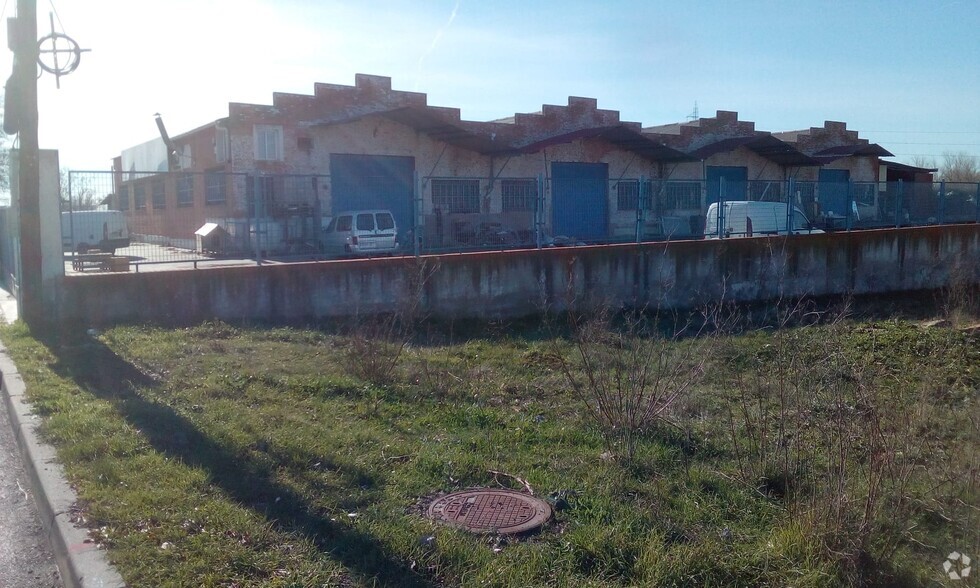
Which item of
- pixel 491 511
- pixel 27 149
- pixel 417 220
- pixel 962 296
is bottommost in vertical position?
pixel 491 511

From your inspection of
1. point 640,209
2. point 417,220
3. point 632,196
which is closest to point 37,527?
point 417,220

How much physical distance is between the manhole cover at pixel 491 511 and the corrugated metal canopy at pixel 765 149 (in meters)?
32.4

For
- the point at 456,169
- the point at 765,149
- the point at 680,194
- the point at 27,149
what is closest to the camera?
the point at 27,149

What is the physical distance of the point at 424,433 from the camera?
7086 millimetres

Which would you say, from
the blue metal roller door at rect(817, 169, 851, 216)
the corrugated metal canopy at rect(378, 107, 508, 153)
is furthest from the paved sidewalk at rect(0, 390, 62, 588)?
the corrugated metal canopy at rect(378, 107, 508, 153)

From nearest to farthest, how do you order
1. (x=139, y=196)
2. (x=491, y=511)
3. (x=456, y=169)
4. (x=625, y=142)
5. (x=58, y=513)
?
(x=58, y=513) < (x=491, y=511) < (x=139, y=196) < (x=456, y=169) < (x=625, y=142)

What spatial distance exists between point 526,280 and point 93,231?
774 cm

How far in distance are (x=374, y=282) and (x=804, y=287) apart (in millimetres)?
9816

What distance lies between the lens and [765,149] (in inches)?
1538

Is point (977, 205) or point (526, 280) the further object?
point (977, 205)

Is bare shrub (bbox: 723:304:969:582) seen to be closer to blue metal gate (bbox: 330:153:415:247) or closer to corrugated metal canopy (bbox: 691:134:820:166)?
blue metal gate (bbox: 330:153:415:247)

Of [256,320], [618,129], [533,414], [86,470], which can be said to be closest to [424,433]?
[533,414]

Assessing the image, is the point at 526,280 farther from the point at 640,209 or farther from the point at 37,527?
the point at 37,527

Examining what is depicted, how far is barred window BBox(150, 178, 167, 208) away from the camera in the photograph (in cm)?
1478
